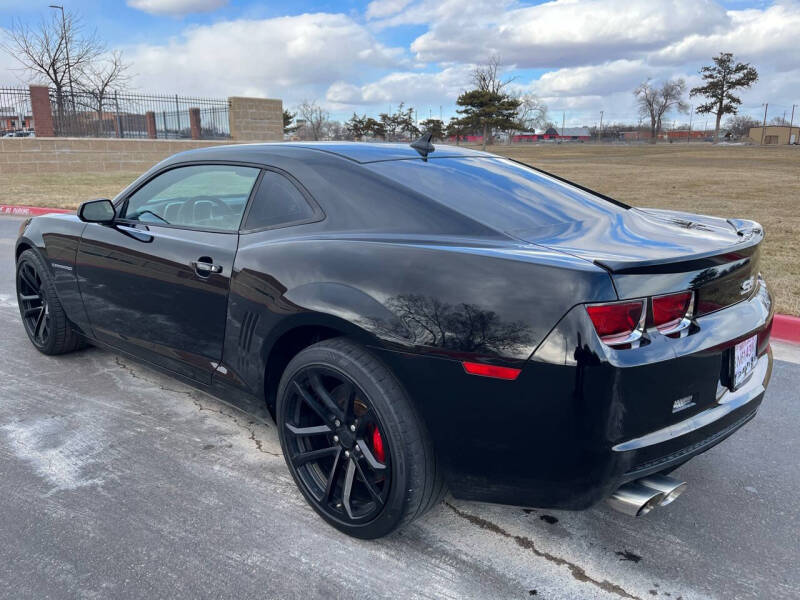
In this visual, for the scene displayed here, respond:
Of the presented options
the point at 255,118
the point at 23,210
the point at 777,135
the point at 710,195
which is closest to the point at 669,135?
the point at 777,135

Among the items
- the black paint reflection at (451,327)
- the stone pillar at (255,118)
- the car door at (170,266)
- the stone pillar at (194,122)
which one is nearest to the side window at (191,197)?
the car door at (170,266)

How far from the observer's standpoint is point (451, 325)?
222 cm

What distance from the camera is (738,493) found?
297cm

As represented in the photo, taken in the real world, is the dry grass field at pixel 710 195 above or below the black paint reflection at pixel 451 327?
below

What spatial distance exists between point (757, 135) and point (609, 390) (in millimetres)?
90552

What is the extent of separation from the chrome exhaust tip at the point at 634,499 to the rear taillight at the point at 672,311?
0.55 meters

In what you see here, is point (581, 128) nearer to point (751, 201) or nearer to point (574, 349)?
point (751, 201)

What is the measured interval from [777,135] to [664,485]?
89465 mm

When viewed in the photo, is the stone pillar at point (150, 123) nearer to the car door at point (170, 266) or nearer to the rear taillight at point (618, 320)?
the car door at point (170, 266)

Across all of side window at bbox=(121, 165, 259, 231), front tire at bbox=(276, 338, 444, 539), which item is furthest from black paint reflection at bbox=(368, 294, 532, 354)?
side window at bbox=(121, 165, 259, 231)

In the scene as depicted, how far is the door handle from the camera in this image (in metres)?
3.02

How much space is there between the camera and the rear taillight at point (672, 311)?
2153mm

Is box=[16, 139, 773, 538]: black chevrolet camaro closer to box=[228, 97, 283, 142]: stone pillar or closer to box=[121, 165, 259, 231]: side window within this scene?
box=[121, 165, 259, 231]: side window

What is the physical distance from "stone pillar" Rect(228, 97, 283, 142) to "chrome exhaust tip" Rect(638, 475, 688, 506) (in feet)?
86.6
